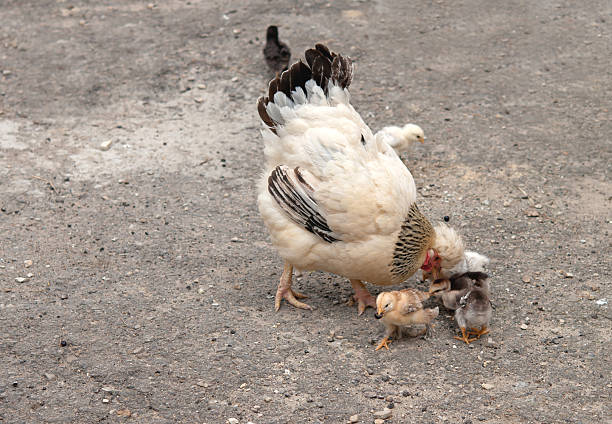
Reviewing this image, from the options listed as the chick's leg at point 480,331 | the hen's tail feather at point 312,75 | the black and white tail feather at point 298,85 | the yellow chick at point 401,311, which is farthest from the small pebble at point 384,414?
the hen's tail feather at point 312,75

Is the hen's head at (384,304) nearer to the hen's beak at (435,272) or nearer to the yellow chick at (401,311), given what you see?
the yellow chick at (401,311)

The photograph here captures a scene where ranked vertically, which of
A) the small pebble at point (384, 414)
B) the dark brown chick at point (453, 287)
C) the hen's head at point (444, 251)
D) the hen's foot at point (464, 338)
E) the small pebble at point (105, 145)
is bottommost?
the small pebble at point (105, 145)

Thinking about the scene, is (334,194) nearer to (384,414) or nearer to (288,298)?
(288,298)

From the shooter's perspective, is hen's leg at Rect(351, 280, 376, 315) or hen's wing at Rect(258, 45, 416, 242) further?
hen's leg at Rect(351, 280, 376, 315)

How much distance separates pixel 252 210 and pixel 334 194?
186cm

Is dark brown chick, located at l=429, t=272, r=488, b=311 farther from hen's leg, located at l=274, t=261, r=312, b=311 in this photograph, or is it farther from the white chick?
the white chick

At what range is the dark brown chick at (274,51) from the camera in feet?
28.1

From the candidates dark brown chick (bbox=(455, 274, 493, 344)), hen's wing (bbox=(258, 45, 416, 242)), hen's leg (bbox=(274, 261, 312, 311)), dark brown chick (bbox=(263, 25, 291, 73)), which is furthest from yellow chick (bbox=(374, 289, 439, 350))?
dark brown chick (bbox=(263, 25, 291, 73))

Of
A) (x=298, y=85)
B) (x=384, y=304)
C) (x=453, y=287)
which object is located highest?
(x=298, y=85)

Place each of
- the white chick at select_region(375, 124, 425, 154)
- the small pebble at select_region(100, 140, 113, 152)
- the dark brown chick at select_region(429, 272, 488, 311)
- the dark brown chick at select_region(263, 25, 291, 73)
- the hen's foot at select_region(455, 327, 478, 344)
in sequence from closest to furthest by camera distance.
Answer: the hen's foot at select_region(455, 327, 478, 344) → the dark brown chick at select_region(429, 272, 488, 311) → the white chick at select_region(375, 124, 425, 154) → the small pebble at select_region(100, 140, 113, 152) → the dark brown chick at select_region(263, 25, 291, 73)

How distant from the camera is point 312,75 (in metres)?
5.66

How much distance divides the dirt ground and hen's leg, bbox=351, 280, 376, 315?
0.25ft

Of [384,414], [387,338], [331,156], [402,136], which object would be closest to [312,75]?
[331,156]

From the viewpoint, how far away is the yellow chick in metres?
4.97
